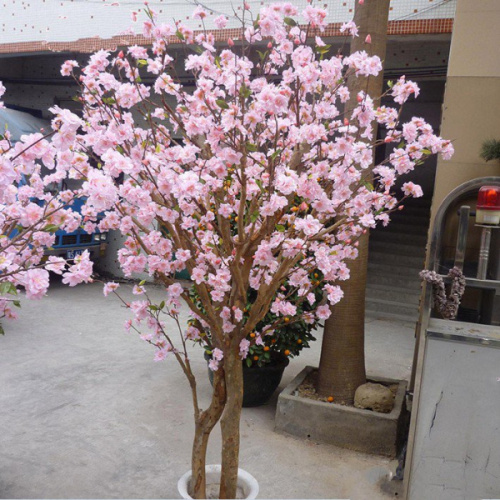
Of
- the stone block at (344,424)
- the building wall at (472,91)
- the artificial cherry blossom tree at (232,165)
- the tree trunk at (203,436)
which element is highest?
the building wall at (472,91)

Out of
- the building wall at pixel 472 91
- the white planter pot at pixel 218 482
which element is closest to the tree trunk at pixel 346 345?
the building wall at pixel 472 91

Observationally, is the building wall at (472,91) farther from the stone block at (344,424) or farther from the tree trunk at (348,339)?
the stone block at (344,424)

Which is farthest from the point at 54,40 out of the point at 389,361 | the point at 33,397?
the point at 389,361

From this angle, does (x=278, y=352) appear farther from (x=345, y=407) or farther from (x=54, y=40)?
(x=54, y=40)

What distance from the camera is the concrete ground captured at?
3.87 m

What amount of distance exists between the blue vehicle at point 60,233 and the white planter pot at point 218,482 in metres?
6.78

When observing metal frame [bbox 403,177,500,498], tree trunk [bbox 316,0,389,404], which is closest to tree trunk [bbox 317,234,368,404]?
tree trunk [bbox 316,0,389,404]

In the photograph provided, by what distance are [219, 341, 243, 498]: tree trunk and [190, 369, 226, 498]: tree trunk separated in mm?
58

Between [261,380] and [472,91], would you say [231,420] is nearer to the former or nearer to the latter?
[261,380]

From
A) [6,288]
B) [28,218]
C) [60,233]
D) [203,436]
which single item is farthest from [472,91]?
[60,233]

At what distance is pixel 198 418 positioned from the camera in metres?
3.05

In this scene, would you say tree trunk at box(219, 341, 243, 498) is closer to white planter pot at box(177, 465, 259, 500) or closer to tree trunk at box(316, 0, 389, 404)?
white planter pot at box(177, 465, 259, 500)

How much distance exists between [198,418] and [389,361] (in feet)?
14.3

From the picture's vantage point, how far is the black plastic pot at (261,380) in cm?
499
